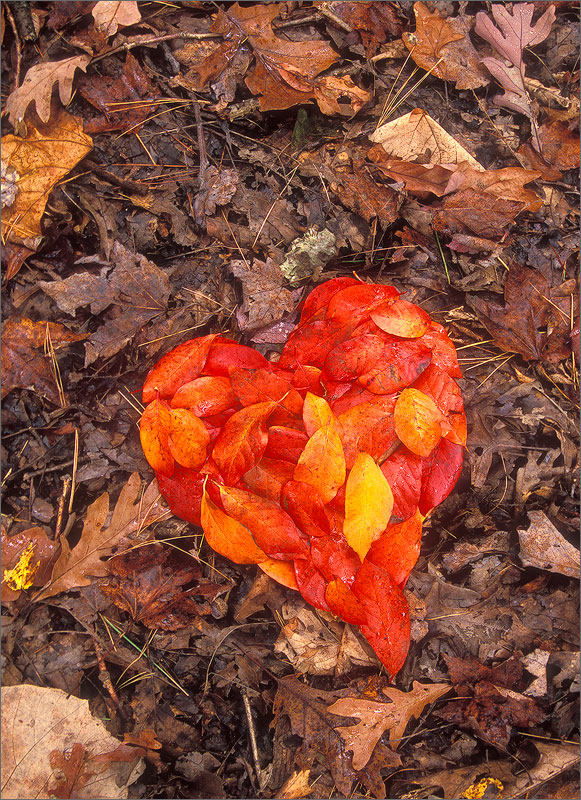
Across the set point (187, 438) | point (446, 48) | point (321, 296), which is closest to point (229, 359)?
point (187, 438)

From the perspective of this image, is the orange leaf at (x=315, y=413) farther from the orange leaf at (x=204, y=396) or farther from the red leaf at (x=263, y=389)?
the orange leaf at (x=204, y=396)

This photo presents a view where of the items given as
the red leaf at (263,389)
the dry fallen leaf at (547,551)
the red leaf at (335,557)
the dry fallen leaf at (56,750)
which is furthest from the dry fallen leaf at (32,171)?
the dry fallen leaf at (547,551)

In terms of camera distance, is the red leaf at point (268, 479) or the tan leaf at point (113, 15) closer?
the red leaf at point (268, 479)

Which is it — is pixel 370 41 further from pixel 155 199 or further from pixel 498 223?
pixel 155 199

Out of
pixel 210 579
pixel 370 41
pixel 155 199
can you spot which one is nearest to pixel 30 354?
pixel 155 199

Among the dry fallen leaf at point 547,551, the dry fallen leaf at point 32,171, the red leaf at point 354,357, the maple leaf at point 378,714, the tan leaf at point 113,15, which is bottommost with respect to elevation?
the maple leaf at point 378,714

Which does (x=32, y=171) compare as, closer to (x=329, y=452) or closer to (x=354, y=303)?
(x=354, y=303)
